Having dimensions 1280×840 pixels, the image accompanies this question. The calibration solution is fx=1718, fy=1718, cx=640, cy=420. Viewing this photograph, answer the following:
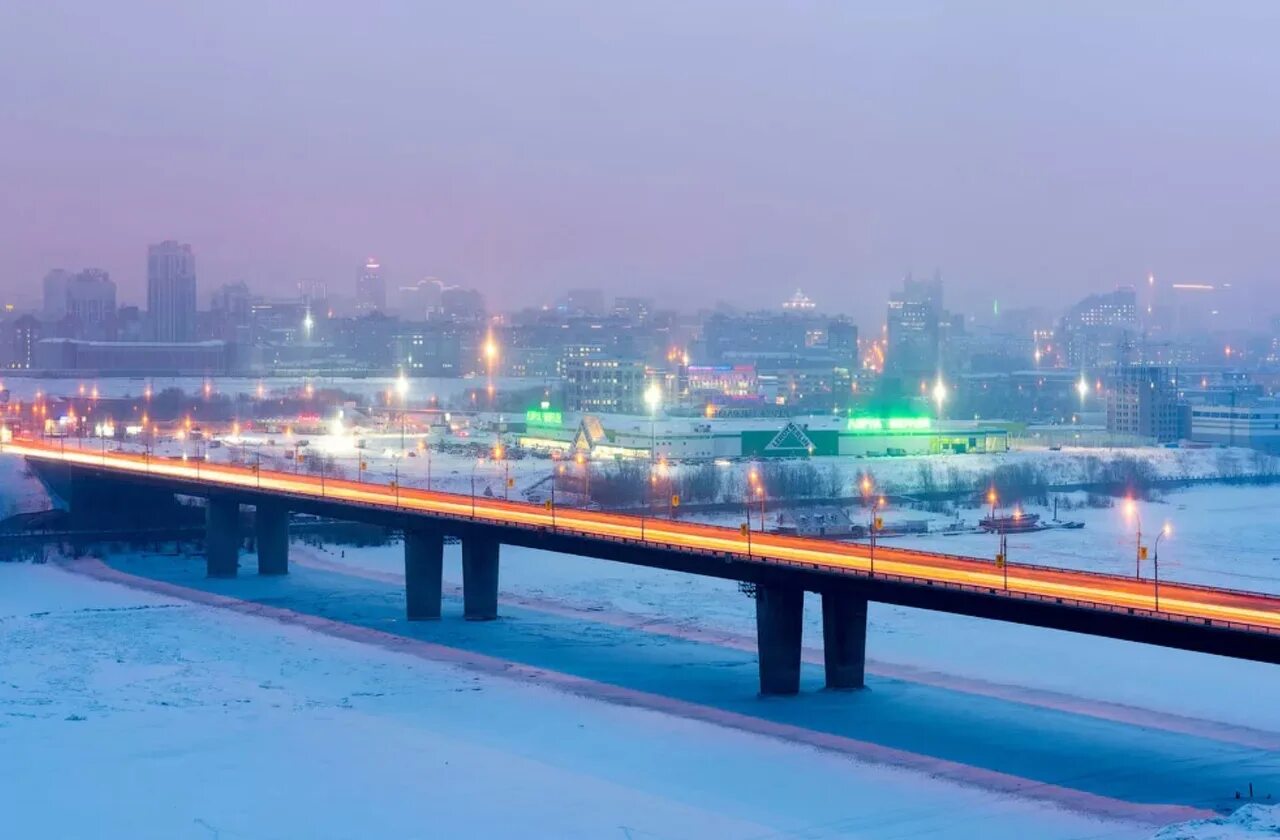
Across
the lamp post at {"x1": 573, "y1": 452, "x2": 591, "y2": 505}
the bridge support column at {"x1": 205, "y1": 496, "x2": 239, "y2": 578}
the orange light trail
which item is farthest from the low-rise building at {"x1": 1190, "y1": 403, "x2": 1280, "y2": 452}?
the bridge support column at {"x1": 205, "y1": 496, "x2": 239, "y2": 578}

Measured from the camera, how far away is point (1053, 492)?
79250 millimetres

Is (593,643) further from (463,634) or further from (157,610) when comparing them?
(157,610)

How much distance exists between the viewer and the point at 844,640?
3353 centimetres

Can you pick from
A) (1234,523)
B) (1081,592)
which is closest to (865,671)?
(1081,592)

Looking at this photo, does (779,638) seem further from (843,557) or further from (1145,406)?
(1145,406)

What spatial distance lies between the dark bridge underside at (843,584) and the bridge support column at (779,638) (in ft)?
0.93

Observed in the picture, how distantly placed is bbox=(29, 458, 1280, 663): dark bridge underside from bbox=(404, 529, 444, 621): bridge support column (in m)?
0.72

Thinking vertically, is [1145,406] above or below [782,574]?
above

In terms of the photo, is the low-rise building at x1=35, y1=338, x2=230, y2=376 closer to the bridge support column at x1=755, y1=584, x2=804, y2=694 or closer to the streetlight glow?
the streetlight glow

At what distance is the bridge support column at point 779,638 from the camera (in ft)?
110

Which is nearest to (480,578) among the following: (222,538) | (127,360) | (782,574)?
(782,574)

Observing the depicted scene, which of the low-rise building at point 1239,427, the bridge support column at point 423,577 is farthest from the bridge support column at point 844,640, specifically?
the low-rise building at point 1239,427

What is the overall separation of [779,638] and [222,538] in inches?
968

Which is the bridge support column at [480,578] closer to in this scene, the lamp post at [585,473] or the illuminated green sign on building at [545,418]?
the lamp post at [585,473]
